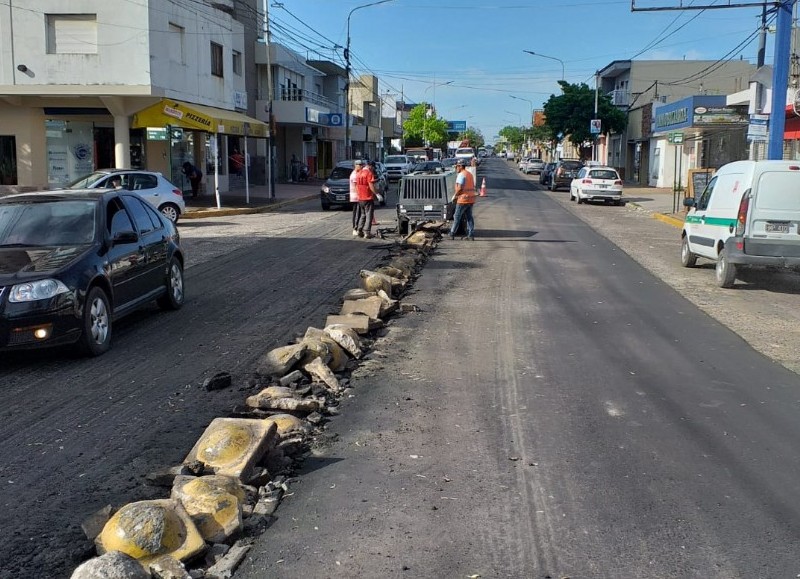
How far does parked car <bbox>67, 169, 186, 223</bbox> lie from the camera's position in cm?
2092

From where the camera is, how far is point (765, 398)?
6.76 metres

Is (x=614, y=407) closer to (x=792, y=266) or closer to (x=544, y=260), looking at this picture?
(x=792, y=266)

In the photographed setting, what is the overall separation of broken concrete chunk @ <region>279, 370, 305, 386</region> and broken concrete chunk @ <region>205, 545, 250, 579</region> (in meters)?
2.65

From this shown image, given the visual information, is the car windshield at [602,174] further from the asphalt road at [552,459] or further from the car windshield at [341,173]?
the asphalt road at [552,459]

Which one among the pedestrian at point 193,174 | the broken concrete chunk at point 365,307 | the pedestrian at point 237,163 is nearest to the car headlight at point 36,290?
the broken concrete chunk at point 365,307

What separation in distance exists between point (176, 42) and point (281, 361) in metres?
25.4

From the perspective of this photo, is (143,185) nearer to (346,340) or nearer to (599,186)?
(346,340)

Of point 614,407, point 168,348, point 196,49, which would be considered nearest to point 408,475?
point 614,407

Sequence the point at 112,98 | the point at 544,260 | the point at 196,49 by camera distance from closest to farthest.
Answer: the point at 544,260
the point at 112,98
the point at 196,49

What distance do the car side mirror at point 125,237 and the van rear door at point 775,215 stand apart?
340 inches

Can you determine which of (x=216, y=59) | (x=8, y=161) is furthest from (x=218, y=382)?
(x=216, y=59)

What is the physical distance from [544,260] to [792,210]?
469 centimetres

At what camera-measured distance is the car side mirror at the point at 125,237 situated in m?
8.65

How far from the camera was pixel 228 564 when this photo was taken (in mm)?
3926
